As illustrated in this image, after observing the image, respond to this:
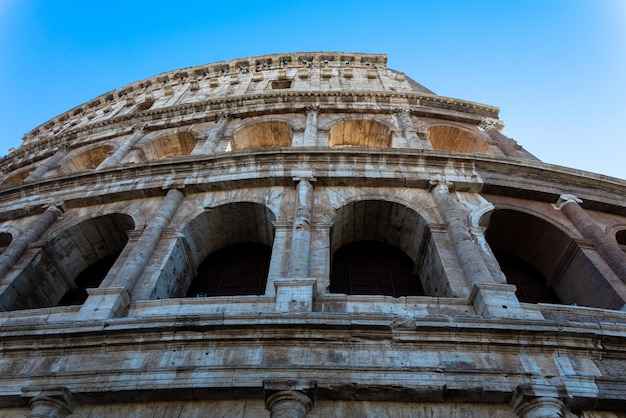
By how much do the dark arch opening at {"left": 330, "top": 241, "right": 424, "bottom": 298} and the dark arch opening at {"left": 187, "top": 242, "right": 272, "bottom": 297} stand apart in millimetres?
1533

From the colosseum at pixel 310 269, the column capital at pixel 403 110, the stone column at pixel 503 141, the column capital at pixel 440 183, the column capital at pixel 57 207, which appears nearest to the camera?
the colosseum at pixel 310 269

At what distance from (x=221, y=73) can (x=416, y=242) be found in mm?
15422

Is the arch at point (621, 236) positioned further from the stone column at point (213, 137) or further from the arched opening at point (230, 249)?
the stone column at point (213, 137)

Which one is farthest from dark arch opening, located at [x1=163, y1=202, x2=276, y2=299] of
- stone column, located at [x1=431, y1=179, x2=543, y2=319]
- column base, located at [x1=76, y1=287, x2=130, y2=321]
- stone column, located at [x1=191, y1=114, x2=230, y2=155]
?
stone column, located at [x1=431, y1=179, x2=543, y2=319]

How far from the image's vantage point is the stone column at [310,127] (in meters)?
12.9

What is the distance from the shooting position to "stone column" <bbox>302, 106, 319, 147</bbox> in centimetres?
1285

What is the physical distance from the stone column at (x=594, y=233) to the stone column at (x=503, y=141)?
322 cm

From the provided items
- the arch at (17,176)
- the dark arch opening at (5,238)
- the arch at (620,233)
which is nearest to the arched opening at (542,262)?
the arch at (620,233)

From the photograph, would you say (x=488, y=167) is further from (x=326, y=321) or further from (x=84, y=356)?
(x=84, y=356)

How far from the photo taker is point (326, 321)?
6.22 meters

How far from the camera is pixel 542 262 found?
1011 cm

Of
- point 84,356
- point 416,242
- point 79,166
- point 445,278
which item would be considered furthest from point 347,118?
point 84,356

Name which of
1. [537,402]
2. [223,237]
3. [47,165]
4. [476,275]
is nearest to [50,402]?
[223,237]

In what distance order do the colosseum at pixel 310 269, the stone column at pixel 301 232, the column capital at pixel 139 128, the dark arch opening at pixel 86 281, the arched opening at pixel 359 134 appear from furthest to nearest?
1. the column capital at pixel 139 128
2. the arched opening at pixel 359 134
3. the dark arch opening at pixel 86 281
4. the stone column at pixel 301 232
5. the colosseum at pixel 310 269
